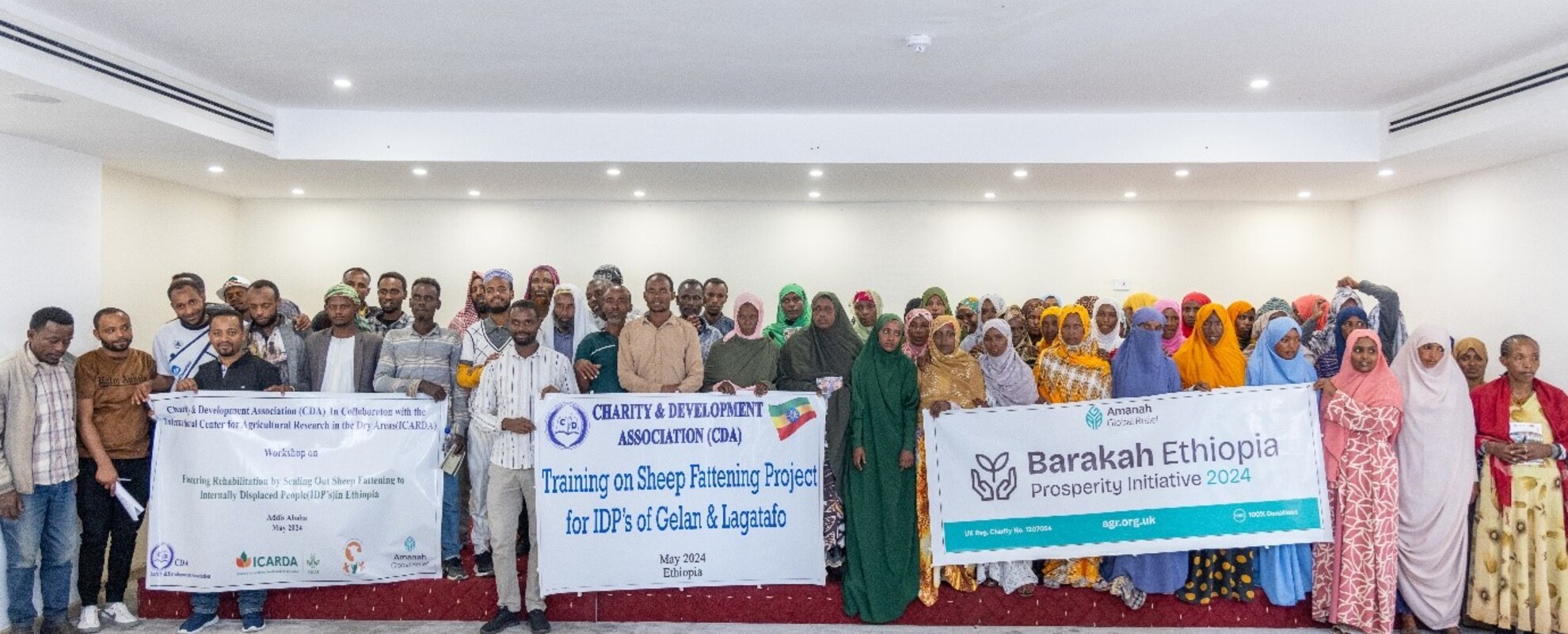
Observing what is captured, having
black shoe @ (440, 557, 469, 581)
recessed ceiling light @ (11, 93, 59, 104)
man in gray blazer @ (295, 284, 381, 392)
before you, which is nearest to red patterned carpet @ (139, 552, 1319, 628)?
black shoe @ (440, 557, 469, 581)

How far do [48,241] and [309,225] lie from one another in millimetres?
3180

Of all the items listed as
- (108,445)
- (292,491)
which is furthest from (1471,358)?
(108,445)

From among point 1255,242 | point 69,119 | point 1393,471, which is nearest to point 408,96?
point 69,119

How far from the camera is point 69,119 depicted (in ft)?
16.8

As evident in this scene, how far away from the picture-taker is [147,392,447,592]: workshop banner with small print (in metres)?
4.36

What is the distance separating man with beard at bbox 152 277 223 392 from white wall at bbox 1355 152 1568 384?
8.21 meters

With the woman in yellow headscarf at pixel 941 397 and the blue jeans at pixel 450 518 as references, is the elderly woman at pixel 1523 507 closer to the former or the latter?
the woman in yellow headscarf at pixel 941 397

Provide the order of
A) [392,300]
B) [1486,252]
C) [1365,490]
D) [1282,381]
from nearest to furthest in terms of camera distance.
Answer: [1365,490] < [1282,381] < [392,300] < [1486,252]

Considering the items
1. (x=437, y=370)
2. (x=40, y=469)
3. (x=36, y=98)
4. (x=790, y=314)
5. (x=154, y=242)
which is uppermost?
(x=36, y=98)

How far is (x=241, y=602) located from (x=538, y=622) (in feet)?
4.81

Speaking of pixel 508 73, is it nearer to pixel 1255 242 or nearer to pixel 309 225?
pixel 309 225

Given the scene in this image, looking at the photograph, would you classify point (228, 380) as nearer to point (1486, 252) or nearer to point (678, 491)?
point (678, 491)

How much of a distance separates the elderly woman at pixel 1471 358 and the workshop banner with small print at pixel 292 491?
522 centimetres

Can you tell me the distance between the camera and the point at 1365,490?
4316 mm
